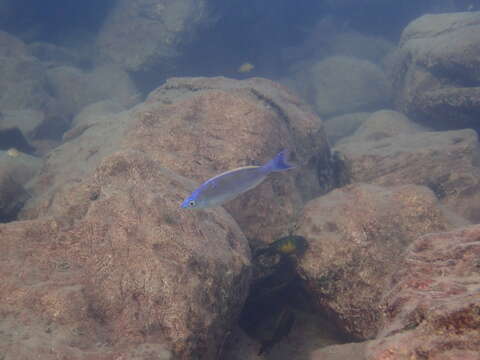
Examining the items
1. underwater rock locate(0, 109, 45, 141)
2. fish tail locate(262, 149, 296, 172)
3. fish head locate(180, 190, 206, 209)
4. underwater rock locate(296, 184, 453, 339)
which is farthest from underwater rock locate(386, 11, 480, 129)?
underwater rock locate(0, 109, 45, 141)

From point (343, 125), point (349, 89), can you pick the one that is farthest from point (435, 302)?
point (349, 89)

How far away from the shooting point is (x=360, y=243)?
397 centimetres

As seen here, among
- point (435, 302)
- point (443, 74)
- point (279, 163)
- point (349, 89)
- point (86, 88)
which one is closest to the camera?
point (435, 302)

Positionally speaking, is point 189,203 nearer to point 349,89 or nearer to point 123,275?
point 123,275

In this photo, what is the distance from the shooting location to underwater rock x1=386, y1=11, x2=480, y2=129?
9.27 m

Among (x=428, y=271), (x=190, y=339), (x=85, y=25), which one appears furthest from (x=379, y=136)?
(x=85, y=25)

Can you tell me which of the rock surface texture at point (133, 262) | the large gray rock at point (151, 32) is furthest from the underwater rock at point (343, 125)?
the rock surface texture at point (133, 262)

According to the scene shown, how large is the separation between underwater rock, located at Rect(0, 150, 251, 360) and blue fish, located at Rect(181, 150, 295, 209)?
0.41 m

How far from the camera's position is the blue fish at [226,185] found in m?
2.97

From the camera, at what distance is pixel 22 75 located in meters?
15.6

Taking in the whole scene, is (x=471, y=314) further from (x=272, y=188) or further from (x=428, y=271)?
(x=272, y=188)

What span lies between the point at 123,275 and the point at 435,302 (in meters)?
2.35

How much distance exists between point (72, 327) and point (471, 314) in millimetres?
2636

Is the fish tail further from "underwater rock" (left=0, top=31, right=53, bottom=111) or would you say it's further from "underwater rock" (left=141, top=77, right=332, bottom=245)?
"underwater rock" (left=0, top=31, right=53, bottom=111)
